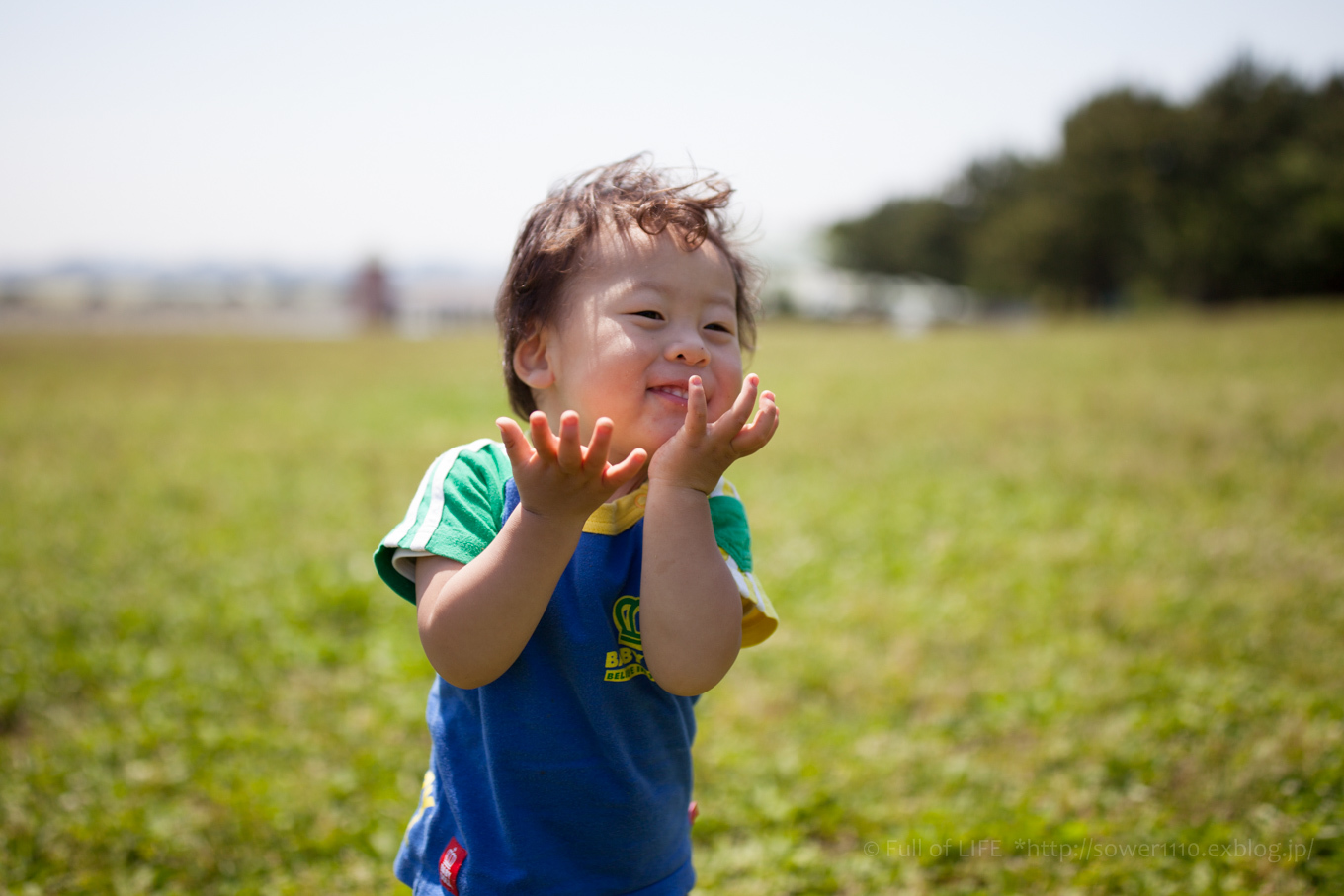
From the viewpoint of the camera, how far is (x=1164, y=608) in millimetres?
3910

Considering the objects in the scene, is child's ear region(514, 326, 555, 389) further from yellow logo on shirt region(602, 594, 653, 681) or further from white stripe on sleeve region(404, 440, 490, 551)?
yellow logo on shirt region(602, 594, 653, 681)

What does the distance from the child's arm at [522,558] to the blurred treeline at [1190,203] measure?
3154 cm

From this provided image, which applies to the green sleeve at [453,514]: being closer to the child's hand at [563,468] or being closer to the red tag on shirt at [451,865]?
the child's hand at [563,468]

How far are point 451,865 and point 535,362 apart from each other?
2.63 feet

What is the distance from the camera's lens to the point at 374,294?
118 feet

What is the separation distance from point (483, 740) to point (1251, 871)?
7.21 ft

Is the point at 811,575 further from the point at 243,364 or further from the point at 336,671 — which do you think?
the point at 243,364

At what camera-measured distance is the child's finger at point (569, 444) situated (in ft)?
3.35

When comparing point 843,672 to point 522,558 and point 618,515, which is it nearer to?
point 618,515

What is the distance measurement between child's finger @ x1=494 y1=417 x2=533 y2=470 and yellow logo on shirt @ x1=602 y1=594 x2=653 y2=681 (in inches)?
12.3

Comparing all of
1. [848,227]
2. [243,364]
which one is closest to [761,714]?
[243,364]

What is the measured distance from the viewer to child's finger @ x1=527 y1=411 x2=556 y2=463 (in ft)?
3.33

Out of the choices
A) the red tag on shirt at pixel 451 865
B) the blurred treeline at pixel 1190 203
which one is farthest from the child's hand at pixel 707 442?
the blurred treeline at pixel 1190 203

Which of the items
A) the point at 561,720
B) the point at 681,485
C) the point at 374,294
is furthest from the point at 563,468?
the point at 374,294
